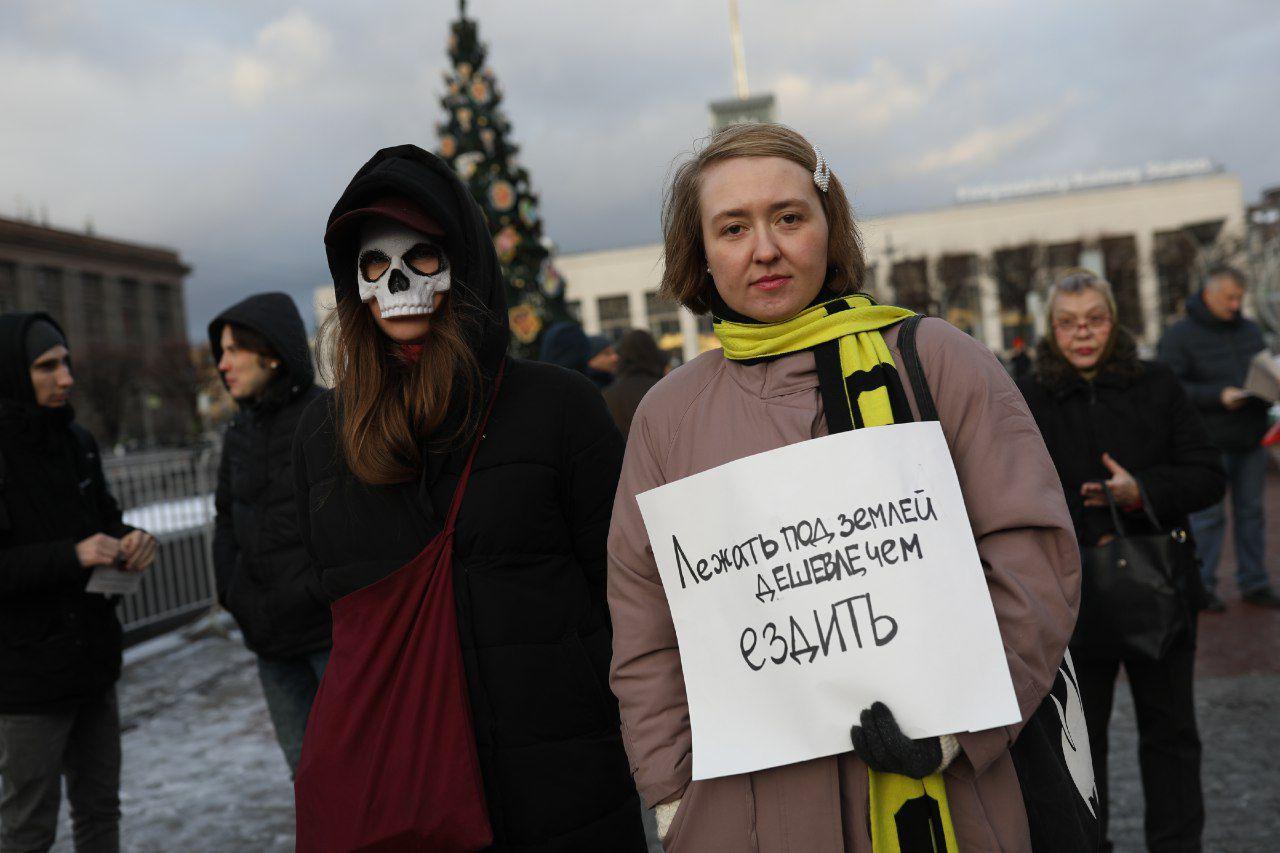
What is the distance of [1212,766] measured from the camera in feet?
12.9

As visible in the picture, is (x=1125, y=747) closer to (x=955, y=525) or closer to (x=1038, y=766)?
(x=1038, y=766)

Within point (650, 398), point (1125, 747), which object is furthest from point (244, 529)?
point (1125, 747)

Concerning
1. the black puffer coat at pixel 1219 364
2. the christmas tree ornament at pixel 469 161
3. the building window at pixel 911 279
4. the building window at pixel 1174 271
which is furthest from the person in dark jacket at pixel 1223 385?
the building window at pixel 1174 271

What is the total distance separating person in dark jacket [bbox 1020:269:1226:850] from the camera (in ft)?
9.55

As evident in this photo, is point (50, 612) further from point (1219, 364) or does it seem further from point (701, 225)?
point (1219, 364)

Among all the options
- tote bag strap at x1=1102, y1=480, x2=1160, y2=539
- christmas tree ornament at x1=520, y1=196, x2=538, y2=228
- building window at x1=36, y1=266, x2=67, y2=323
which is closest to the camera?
tote bag strap at x1=1102, y1=480, x2=1160, y2=539

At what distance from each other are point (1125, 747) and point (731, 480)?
3.69 m

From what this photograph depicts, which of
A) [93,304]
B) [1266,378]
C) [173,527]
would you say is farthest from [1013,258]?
[93,304]

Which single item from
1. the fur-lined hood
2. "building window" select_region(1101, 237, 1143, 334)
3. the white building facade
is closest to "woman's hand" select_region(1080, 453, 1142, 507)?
the fur-lined hood

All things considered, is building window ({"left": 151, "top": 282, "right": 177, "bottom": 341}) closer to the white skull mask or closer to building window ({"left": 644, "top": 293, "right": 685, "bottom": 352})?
building window ({"left": 644, "top": 293, "right": 685, "bottom": 352})

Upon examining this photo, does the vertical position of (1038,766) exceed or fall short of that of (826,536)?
it falls short

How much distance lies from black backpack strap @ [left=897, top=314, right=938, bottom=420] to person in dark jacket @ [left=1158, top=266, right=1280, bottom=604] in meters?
5.59

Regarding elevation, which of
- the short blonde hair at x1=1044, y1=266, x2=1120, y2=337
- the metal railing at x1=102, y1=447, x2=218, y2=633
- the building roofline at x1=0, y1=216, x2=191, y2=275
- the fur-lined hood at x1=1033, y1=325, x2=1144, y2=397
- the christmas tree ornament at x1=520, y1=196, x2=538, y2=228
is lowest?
the metal railing at x1=102, y1=447, x2=218, y2=633

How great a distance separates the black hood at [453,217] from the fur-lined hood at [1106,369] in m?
1.86
